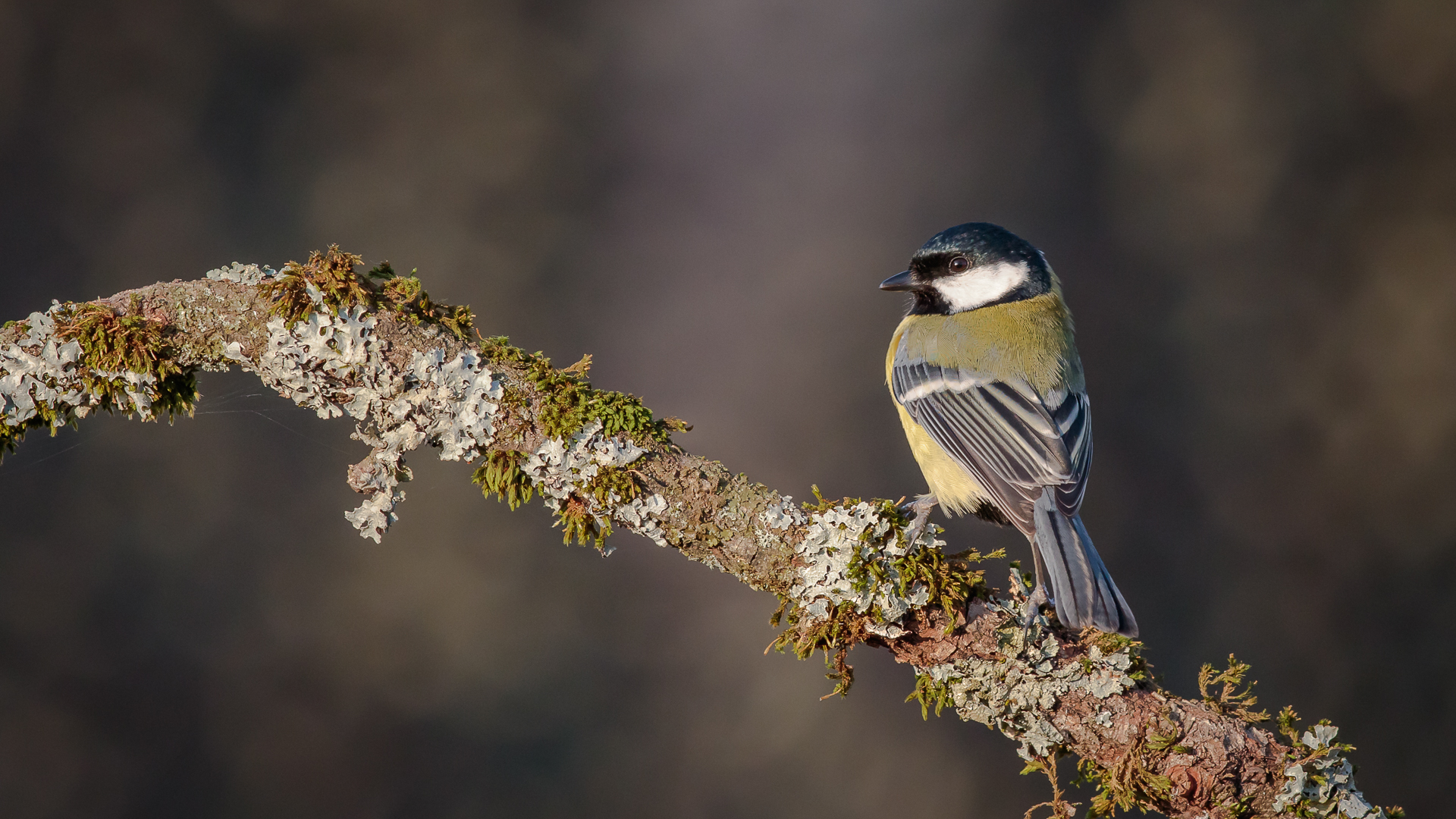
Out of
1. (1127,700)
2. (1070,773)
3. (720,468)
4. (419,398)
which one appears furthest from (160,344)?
(1070,773)

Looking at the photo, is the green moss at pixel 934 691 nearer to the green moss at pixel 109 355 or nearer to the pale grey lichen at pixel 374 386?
the pale grey lichen at pixel 374 386

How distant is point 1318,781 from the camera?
99cm

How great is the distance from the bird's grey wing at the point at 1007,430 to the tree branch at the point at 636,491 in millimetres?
340

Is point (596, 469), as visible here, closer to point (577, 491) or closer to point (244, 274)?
point (577, 491)

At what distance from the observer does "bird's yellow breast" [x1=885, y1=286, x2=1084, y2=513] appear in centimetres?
148

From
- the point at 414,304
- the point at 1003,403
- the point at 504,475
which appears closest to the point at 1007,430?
the point at 1003,403

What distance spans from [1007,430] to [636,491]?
0.69 meters

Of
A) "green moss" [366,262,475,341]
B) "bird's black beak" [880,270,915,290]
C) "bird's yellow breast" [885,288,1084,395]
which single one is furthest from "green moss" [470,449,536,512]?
"bird's black beak" [880,270,915,290]

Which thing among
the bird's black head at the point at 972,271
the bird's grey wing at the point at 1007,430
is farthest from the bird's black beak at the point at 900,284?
the bird's grey wing at the point at 1007,430

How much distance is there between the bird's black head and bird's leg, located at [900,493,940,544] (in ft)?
1.97

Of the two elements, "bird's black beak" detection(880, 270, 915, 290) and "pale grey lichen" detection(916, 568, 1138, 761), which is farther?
"bird's black beak" detection(880, 270, 915, 290)

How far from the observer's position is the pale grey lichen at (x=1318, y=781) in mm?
979

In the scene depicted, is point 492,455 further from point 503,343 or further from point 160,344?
point 160,344

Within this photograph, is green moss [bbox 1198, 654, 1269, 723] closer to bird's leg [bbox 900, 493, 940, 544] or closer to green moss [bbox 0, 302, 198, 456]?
bird's leg [bbox 900, 493, 940, 544]
